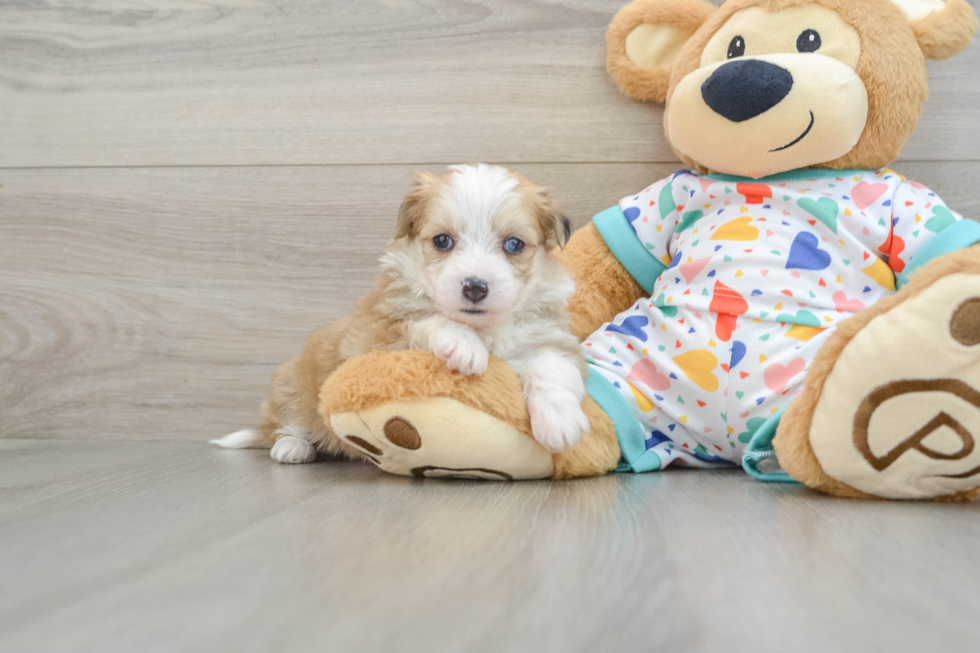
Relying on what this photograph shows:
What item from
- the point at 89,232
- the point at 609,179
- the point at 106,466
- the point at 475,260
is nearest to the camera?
the point at 475,260

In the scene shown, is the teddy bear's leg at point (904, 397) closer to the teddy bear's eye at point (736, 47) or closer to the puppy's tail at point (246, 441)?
the teddy bear's eye at point (736, 47)

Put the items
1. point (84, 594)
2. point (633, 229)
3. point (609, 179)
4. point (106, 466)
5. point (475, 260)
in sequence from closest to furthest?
point (84, 594), point (475, 260), point (106, 466), point (633, 229), point (609, 179)

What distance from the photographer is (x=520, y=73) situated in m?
1.77

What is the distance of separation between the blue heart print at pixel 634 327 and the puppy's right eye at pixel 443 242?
402 mm

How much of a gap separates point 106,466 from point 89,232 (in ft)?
2.60

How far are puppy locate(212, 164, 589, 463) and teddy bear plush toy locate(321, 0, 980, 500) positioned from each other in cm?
6

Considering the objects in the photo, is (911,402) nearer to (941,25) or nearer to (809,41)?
(809,41)

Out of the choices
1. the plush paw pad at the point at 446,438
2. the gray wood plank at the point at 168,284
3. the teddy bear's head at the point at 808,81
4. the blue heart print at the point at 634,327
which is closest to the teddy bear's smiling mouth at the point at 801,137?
the teddy bear's head at the point at 808,81

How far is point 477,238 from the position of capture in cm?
128

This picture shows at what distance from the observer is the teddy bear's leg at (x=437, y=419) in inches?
44.9

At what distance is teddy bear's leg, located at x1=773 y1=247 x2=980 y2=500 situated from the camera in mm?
888

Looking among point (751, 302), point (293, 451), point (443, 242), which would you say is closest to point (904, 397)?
point (751, 302)

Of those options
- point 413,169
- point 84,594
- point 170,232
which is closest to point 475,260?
point 413,169

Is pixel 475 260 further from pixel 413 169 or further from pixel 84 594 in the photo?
pixel 84 594
